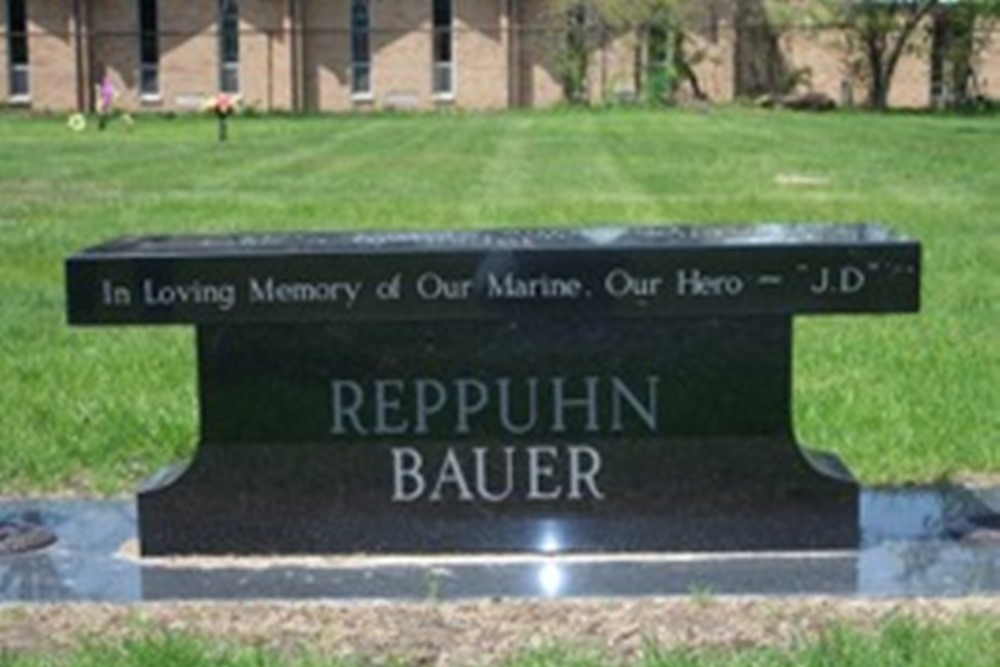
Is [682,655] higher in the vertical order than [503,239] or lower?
lower

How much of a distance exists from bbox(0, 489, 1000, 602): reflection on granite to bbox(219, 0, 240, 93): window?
50.6 metres

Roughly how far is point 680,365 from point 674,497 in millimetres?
433

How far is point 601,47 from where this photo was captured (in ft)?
184

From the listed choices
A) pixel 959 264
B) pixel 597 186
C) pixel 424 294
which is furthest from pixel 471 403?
pixel 597 186

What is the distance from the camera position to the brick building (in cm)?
5578

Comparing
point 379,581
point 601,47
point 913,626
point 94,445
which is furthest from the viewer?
point 601,47

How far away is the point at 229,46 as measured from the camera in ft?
185

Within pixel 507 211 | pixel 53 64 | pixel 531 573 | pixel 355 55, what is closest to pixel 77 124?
pixel 53 64

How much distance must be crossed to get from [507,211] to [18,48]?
41169 millimetres

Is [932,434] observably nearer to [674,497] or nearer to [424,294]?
[674,497]

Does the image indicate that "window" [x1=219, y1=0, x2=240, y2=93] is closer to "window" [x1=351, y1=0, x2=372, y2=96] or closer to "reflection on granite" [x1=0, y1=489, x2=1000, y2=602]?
"window" [x1=351, y1=0, x2=372, y2=96]

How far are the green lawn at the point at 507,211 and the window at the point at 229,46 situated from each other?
1229 centimetres

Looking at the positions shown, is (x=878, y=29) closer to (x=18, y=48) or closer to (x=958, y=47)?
(x=958, y=47)

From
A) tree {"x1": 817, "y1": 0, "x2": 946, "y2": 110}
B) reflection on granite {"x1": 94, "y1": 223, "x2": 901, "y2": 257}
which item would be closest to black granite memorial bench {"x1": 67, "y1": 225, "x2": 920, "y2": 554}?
reflection on granite {"x1": 94, "y1": 223, "x2": 901, "y2": 257}
